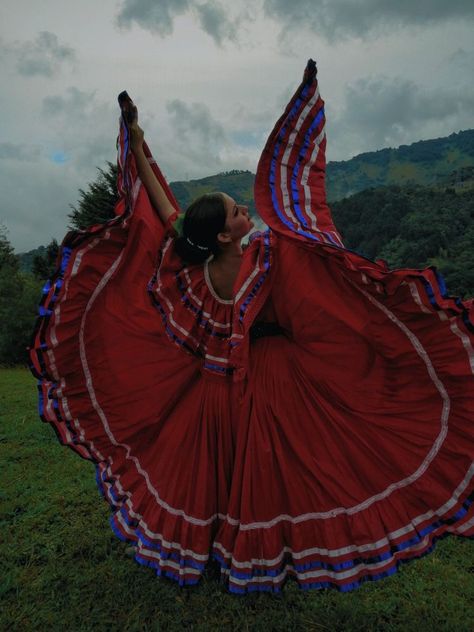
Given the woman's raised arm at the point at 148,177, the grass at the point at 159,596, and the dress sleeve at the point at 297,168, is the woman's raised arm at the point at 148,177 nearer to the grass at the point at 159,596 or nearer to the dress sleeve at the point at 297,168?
the dress sleeve at the point at 297,168

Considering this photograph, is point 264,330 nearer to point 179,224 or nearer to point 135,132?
point 179,224

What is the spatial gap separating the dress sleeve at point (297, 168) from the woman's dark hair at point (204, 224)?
8.2 inches

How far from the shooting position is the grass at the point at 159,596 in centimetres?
235

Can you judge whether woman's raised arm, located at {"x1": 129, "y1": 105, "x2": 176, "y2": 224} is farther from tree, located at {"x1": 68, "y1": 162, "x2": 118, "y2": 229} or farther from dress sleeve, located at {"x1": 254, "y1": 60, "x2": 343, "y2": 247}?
tree, located at {"x1": 68, "y1": 162, "x2": 118, "y2": 229}

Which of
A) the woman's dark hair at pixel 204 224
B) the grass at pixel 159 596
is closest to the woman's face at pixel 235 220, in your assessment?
the woman's dark hair at pixel 204 224

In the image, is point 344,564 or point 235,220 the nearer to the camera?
point 344,564

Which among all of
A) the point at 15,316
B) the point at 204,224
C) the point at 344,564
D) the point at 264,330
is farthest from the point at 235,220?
the point at 15,316

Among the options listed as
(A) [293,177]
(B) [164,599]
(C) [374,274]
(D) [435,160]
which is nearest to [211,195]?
(A) [293,177]

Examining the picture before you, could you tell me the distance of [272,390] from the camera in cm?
230

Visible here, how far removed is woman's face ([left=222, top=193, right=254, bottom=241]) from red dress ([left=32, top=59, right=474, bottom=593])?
16 cm

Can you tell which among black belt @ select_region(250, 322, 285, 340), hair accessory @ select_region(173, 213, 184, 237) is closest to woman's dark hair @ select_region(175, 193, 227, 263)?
hair accessory @ select_region(173, 213, 184, 237)

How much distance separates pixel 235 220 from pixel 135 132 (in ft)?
2.51

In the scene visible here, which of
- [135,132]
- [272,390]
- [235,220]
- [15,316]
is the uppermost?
[135,132]

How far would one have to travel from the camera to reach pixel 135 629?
7.66 ft
